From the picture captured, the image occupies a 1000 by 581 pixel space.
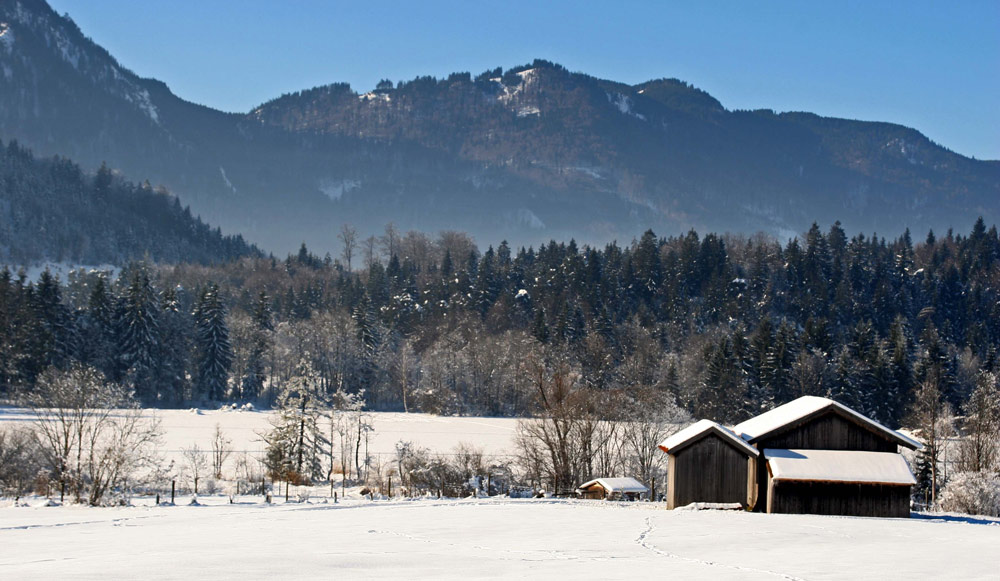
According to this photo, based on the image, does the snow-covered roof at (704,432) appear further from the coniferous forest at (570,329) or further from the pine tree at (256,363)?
the pine tree at (256,363)

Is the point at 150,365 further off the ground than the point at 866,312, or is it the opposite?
the point at 866,312

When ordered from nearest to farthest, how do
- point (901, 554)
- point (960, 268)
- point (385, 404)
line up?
point (901, 554), point (385, 404), point (960, 268)

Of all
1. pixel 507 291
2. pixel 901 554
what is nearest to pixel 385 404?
pixel 507 291

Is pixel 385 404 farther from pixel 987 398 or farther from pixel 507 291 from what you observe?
pixel 987 398

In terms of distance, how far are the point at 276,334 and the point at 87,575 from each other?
347ft

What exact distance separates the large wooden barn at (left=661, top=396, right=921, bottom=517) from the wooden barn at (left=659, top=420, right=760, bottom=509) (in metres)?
0.04

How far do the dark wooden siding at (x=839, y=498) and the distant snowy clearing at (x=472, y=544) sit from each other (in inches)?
87.3

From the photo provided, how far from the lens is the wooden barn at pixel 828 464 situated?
34.6m

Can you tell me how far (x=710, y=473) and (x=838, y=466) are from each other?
518 cm

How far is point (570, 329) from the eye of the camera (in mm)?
115875

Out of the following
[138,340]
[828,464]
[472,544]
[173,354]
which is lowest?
[472,544]

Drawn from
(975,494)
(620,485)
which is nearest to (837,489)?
(975,494)

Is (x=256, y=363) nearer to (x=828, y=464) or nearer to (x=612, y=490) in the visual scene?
(x=612, y=490)

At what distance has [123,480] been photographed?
39094mm
